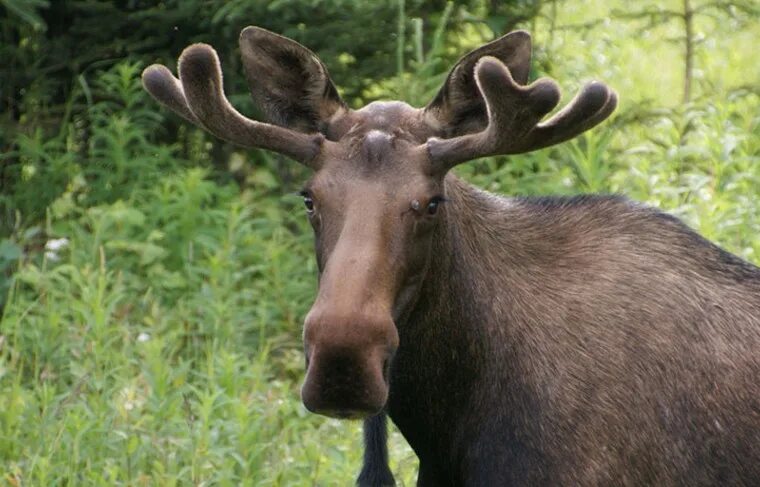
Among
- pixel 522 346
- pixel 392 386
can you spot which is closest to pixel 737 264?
pixel 522 346

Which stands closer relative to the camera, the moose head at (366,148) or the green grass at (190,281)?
the moose head at (366,148)

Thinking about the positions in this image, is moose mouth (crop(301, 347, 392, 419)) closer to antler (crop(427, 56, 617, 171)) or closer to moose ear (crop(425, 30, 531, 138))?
antler (crop(427, 56, 617, 171))

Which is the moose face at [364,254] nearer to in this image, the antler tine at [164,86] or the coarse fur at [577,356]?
the coarse fur at [577,356]

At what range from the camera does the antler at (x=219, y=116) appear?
198 inches

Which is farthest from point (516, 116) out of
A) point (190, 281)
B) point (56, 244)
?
point (56, 244)

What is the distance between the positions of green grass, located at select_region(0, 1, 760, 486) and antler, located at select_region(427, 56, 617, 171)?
6.19 feet

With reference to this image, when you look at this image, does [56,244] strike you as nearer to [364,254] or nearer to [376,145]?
[376,145]

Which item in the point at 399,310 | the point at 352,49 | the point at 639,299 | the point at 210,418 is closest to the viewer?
the point at 399,310

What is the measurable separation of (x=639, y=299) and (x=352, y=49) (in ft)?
13.8

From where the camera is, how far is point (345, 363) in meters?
4.49

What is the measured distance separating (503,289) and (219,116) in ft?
3.31

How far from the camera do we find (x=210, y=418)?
6.73 m

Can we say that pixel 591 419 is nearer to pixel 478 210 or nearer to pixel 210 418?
pixel 478 210

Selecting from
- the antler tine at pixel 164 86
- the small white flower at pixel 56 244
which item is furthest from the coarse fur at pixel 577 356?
the small white flower at pixel 56 244
